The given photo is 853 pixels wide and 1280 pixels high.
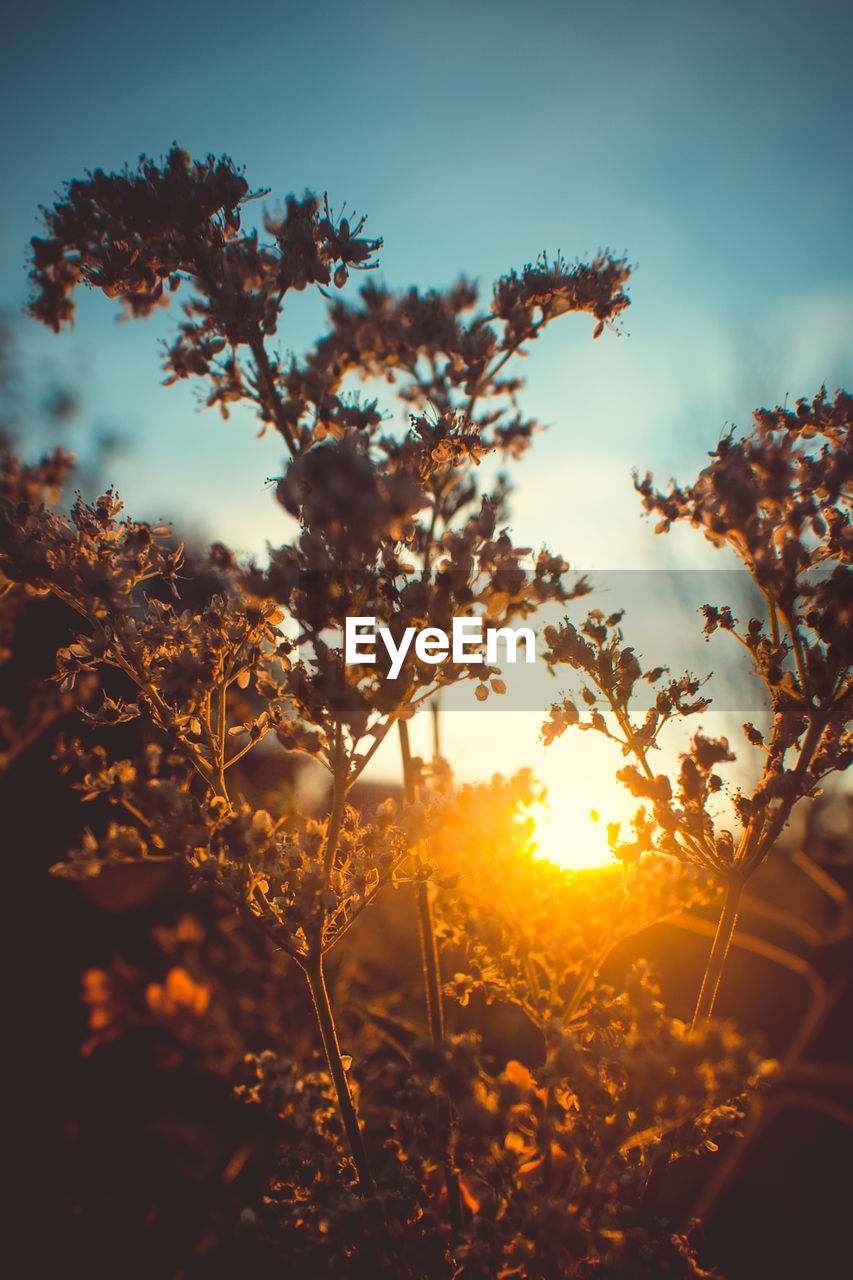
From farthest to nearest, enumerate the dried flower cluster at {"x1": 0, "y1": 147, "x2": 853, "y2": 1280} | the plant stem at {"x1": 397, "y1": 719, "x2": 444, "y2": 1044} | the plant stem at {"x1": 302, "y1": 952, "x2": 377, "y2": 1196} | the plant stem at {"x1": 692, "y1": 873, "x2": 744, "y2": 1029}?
the plant stem at {"x1": 397, "y1": 719, "x2": 444, "y2": 1044}
the plant stem at {"x1": 692, "y1": 873, "x2": 744, "y2": 1029}
the plant stem at {"x1": 302, "y1": 952, "x2": 377, "y2": 1196}
the dried flower cluster at {"x1": 0, "y1": 147, "x2": 853, "y2": 1280}

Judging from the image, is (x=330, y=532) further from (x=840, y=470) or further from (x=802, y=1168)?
(x=802, y=1168)

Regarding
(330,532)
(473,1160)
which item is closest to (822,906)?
(473,1160)

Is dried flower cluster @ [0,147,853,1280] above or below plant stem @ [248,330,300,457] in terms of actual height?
below

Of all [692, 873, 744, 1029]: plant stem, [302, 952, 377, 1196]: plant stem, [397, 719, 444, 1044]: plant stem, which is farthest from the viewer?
[397, 719, 444, 1044]: plant stem

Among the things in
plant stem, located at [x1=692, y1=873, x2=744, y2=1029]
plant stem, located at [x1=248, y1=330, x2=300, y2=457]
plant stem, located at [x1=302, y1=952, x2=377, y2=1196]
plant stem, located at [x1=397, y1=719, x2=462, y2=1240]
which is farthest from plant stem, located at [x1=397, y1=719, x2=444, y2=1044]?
plant stem, located at [x1=248, y1=330, x2=300, y2=457]

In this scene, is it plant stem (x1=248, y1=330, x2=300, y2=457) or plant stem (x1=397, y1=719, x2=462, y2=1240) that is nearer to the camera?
plant stem (x1=397, y1=719, x2=462, y2=1240)

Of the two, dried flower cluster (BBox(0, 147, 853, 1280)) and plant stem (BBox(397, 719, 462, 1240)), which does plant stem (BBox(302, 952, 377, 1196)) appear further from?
plant stem (BBox(397, 719, 462, 1240))

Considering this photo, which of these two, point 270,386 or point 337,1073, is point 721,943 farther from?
point 270,386
